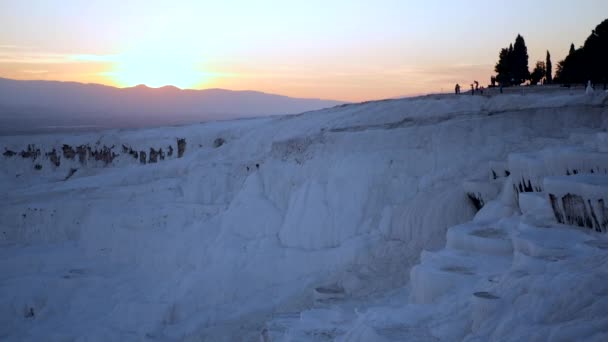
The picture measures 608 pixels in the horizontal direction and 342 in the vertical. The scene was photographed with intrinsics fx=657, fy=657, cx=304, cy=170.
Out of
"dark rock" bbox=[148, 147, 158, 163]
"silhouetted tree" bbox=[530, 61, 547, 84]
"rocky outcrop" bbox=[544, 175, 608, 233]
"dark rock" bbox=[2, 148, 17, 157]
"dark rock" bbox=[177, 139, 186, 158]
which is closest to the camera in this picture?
"rocky outcrop" bbox=[544, 175, 608, 233]

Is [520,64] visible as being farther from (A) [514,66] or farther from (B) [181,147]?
(B) [181,147]

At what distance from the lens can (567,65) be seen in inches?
1527

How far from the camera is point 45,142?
58.5m

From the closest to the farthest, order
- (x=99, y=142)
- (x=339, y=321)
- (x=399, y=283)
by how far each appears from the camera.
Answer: (x=339, y=321), (x=399, y=283), (x=99, y=142)

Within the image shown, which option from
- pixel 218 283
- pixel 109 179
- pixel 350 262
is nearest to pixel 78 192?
pixel 109 179

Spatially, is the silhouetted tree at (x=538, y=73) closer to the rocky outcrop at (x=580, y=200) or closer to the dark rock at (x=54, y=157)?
the rocky outcrop at (x=580, y=200)

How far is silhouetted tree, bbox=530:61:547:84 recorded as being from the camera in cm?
4350

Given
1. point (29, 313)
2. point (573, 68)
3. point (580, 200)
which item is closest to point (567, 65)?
point (573, 68)

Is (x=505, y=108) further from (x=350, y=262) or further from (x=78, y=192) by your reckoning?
(x=78, y=192)

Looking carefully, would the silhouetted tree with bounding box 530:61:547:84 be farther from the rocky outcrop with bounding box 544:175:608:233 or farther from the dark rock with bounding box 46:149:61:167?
the dark rock with bounding box 46:149:61:167

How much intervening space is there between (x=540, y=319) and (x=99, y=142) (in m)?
52.7

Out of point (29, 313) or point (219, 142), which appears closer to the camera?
point (29, 313)

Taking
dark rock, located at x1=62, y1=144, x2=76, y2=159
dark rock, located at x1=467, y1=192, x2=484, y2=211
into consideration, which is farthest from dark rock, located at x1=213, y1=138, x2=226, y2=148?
dark rock, located at x1=467, y1=192, x2=484, y2=211

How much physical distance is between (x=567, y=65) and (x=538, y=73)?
5.61m
